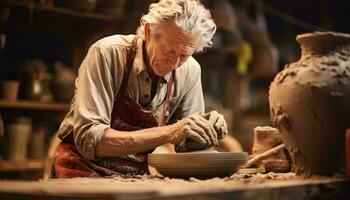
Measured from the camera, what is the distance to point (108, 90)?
3.00m

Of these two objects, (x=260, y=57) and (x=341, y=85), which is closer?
(x=341, y=85)

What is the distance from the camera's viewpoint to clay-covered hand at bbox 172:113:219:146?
2.63 meters

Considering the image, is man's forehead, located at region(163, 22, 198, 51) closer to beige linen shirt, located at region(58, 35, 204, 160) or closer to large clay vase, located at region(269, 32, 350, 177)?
beige linen shirt, located at region(58, 35, 204, 160)

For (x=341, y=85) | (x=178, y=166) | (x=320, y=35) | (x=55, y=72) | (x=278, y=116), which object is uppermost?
(x=320, y=35)

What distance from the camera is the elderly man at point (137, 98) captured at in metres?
2.85

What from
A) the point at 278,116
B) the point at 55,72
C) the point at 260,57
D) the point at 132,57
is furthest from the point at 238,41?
the point at 278,116

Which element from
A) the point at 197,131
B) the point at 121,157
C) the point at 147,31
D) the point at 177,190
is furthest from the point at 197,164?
the point at 147,31

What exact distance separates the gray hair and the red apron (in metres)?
0.23

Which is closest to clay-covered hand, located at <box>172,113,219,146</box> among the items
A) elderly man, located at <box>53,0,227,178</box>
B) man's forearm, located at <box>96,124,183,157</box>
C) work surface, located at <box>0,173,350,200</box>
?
elderly man, located at <box>53,0,227,178</box>

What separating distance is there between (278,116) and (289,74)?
0.20 m

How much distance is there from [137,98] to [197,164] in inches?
32.7

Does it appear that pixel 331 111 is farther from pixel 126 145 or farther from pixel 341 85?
pixel 126 145

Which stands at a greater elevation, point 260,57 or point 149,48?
point 149,48

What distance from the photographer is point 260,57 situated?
22.3 feet
